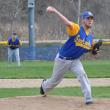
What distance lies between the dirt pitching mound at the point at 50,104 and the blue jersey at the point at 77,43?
99cm

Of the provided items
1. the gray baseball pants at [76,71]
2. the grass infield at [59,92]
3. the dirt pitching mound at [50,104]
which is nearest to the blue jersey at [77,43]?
the gray baseball pants at [76,71]

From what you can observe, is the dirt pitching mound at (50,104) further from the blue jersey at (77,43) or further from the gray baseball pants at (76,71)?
the blue jersey at (77,43)

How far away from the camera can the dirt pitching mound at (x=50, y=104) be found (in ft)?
33.9

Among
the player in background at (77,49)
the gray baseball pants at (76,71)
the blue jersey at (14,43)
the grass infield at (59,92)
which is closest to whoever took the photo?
the player in background at (77,49)

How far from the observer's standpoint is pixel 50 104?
422 inches

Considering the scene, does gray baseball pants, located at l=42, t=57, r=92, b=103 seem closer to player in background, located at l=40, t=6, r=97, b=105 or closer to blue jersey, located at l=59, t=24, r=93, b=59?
player in background, located at l=40, t=6, r=97, b=105

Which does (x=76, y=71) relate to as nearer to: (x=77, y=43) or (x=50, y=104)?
(x=77, y=43)

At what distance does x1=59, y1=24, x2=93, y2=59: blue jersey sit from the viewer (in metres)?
10.5

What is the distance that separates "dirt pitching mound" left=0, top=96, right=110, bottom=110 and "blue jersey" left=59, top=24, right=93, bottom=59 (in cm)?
99


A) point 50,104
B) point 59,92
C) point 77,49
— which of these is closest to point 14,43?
point 59,92

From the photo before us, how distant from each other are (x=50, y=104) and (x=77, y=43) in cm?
134

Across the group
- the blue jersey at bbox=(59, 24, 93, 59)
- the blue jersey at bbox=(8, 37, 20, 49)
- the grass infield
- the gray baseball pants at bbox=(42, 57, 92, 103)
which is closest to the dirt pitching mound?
the gray baseball pants at bbox=(42, 57, 92, 103)

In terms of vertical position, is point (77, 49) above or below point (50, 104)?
above

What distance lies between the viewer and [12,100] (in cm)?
1133
